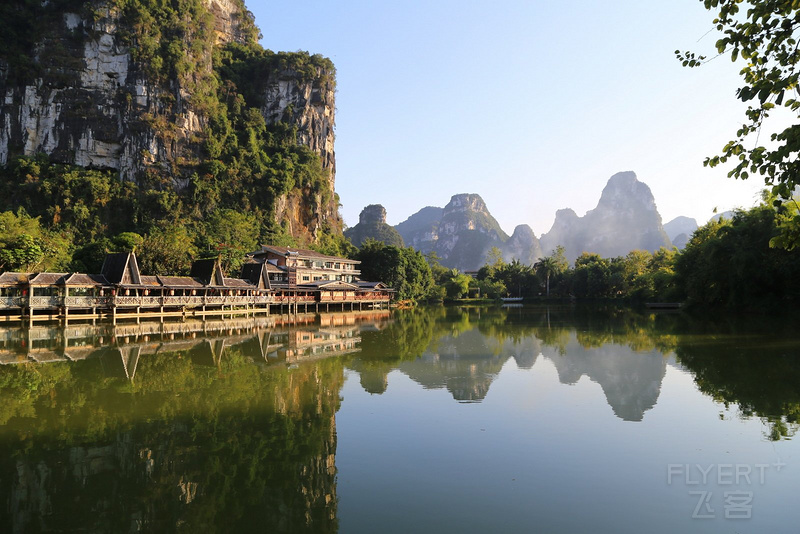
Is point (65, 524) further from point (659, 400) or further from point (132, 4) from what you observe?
point (132, 4)

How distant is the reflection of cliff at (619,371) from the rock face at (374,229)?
12793 centimetres

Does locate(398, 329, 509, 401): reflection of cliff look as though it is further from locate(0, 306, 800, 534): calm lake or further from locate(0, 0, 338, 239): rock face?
locate(0, 0, 338, 239): rock face

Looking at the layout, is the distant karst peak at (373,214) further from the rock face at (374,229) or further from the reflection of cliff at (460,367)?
the reflection of cliff at (460,367)

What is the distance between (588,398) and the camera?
37.7 feet

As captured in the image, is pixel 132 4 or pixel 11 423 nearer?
pixel 11 423

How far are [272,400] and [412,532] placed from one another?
6554 millimetres

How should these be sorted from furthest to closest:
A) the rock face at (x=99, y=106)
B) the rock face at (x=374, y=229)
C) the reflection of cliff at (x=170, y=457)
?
the rock face at (x=374, y=229)
the rock face at (x=99, y=106)
the reflection of cliff at (x=170, y=457)

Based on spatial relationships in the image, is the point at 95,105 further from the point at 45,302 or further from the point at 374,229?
the point at 374,229

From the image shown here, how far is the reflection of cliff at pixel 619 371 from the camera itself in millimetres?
10984

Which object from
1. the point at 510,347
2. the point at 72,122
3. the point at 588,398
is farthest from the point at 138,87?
the point at 588,398

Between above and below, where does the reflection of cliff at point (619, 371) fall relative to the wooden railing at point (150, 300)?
below

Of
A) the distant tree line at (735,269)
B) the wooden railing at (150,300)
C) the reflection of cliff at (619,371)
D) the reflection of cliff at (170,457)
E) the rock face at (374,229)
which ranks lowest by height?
the reflection of cliff at (170,457)

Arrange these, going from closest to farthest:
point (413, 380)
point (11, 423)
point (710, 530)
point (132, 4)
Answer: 1. point (710, 530)
2. point (11, 423)
3. point (413, 380)
4. point (132, 4)

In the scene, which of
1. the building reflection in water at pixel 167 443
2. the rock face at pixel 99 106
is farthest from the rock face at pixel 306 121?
the building reflection in water at pixel 167 443
